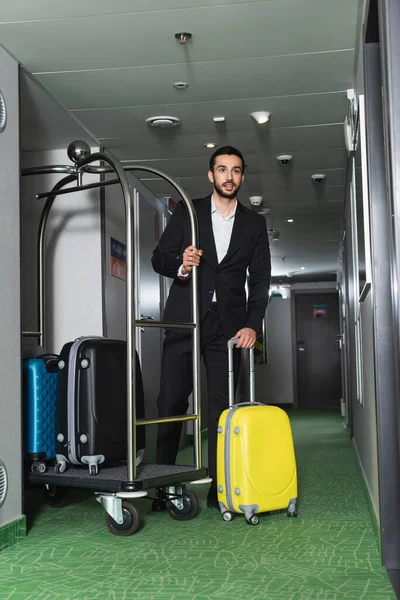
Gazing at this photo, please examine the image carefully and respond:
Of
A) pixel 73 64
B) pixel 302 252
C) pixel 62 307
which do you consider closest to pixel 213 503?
pixel 62 307

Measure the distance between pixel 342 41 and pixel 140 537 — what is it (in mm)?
2380

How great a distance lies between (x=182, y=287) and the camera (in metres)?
3.54

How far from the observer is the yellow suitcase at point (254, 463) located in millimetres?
3105

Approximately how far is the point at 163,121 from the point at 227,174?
125 cm

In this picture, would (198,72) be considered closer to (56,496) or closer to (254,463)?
(254,463)

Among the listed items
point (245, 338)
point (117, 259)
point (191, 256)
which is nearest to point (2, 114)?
point (191, 256)

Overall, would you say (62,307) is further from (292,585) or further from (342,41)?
(292,585)

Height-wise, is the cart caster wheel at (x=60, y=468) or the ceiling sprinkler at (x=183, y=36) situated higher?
the ceiling sprinkler at (x=183, y=36)

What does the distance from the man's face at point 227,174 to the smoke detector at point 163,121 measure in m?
1.14

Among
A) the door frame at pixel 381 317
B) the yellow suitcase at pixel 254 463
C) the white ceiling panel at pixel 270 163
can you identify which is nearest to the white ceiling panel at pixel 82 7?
the door frame at pixel 381 317

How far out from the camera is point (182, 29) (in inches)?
129

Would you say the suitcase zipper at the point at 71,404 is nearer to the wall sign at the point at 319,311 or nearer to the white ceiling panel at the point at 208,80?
the white ceiling panel at the point at 208,80

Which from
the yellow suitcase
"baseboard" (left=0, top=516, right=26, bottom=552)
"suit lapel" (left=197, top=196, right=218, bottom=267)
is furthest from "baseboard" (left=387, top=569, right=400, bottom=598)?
"suit lapel" (left=197, top=196, right=218, bottom=267)

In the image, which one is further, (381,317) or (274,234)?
(274,234)
